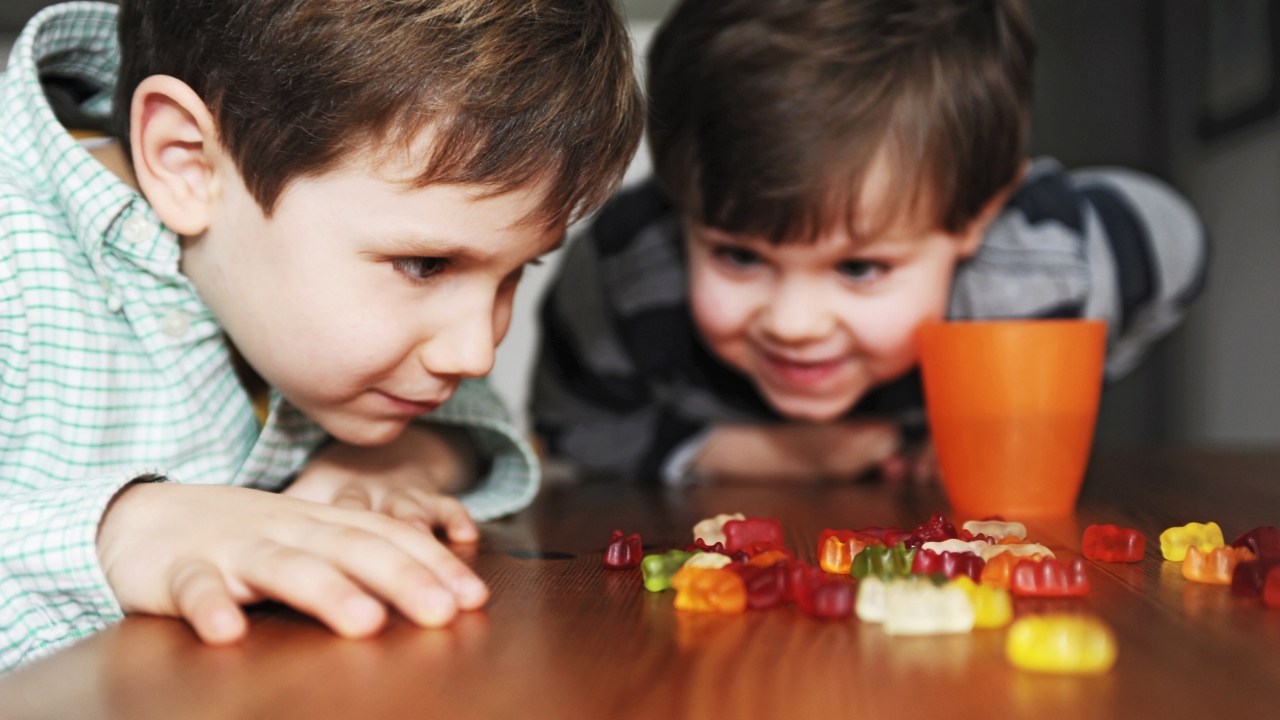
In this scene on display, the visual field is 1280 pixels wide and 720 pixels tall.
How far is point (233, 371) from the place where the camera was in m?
0.93

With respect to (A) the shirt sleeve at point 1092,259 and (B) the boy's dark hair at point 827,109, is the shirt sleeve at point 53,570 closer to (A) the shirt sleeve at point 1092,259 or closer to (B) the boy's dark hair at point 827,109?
(B) the boy's dark hair at point 827,109

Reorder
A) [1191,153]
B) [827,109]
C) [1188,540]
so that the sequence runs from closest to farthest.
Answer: [1188,540] → [827,109] → [1191,153]

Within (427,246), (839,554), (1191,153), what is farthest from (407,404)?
(1191,153)

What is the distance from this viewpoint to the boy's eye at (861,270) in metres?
1.13

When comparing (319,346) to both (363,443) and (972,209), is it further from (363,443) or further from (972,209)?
(972,209)

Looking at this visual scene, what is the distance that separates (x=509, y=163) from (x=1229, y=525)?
0.57 m

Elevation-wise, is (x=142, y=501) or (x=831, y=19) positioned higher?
(x=831, y=19)

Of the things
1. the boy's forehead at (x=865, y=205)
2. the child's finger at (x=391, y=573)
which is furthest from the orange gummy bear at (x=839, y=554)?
the boy's forehead at (x=865, y=205)

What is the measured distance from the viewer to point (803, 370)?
1210 millimetres

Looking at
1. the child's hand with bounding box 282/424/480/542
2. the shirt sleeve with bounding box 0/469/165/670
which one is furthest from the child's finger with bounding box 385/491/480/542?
the shirt sleeve with bounding box 0/469/165/670

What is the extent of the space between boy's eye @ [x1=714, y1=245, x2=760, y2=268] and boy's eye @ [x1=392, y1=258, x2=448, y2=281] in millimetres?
465

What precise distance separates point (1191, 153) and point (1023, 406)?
1348mm

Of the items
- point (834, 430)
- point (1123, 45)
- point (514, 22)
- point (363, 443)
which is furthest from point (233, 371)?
point (1123, 45)

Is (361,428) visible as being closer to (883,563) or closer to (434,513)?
(434,513)
